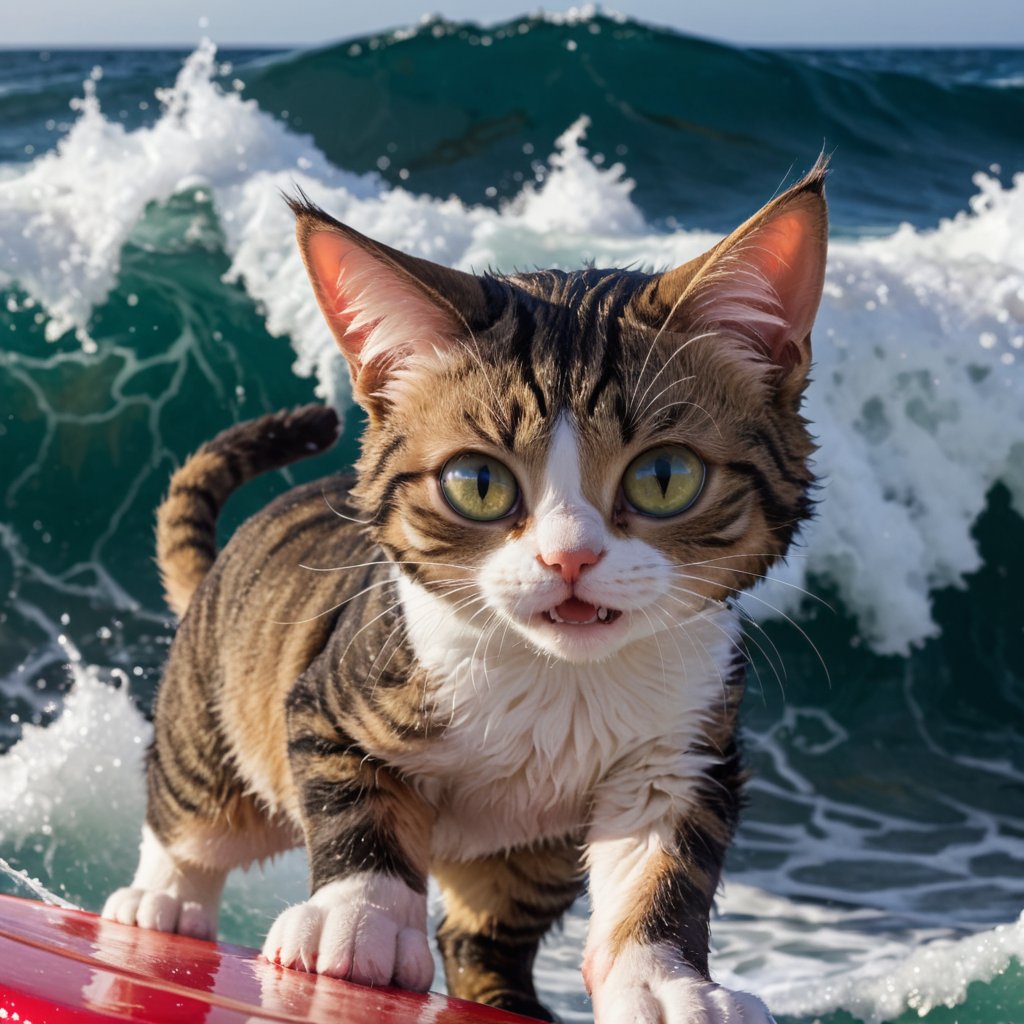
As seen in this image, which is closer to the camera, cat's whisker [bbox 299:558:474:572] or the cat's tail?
cat's whisker [bbox 299:558:474:572]

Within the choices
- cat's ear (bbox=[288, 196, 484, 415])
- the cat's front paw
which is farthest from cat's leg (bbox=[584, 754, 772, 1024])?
cat's ear (bbox=[288, 196, 484, 415])

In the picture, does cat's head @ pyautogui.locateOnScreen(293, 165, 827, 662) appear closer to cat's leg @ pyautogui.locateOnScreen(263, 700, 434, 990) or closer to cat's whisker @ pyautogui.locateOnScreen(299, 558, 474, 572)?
cat's whisker @ pyautogui.locateOnScreen(299, 558, 474, 572)

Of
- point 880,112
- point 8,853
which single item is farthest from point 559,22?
point 8,853

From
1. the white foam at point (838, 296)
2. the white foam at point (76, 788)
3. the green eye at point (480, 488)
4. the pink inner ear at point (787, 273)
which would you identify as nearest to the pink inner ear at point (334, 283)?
the green eye at point (480, 488)

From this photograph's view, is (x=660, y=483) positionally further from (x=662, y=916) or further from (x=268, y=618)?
(x=268, y=618)

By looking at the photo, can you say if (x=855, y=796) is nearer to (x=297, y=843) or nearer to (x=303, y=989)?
(x=297, y=843)

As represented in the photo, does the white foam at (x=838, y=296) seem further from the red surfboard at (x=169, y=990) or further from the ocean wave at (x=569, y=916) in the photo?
the red surfboard at (x=169, y=990)

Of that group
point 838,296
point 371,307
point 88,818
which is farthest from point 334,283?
point 838,296
